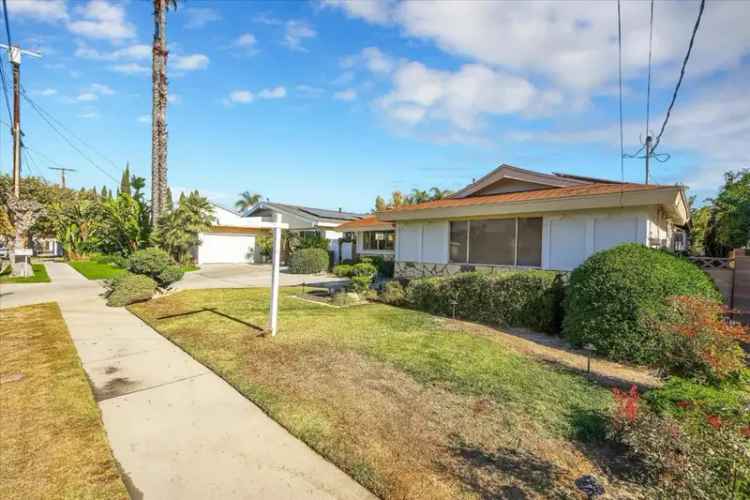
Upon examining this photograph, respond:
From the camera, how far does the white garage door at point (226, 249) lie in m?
26.0

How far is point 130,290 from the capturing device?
10352mm

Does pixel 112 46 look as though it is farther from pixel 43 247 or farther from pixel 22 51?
pixel 43 247

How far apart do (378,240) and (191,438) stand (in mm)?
17807

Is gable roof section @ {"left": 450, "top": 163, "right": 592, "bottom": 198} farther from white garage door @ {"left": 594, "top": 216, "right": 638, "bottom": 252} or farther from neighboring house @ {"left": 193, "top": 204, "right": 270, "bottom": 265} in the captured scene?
neighboring house @ {"left": 193, "top": 204, "right": 270, "bottom": 265}

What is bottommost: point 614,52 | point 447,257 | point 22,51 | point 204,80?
point 447,257

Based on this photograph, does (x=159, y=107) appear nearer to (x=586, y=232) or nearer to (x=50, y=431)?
(x=50, y=431)

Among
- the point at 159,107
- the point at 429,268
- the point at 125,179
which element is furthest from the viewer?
the point at 125,179

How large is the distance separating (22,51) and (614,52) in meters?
27.3

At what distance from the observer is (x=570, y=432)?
11.7 ft

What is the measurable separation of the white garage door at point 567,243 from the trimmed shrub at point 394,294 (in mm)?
4261

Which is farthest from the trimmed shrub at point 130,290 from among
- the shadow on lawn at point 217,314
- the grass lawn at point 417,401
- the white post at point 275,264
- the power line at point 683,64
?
the power line at point 683,64

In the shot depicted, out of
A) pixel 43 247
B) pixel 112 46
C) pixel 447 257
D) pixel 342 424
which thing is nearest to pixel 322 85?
pixel 112 46

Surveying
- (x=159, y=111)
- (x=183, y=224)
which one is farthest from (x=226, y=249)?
(x=159, y=111)

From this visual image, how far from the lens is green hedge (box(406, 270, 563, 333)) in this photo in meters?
7.88
